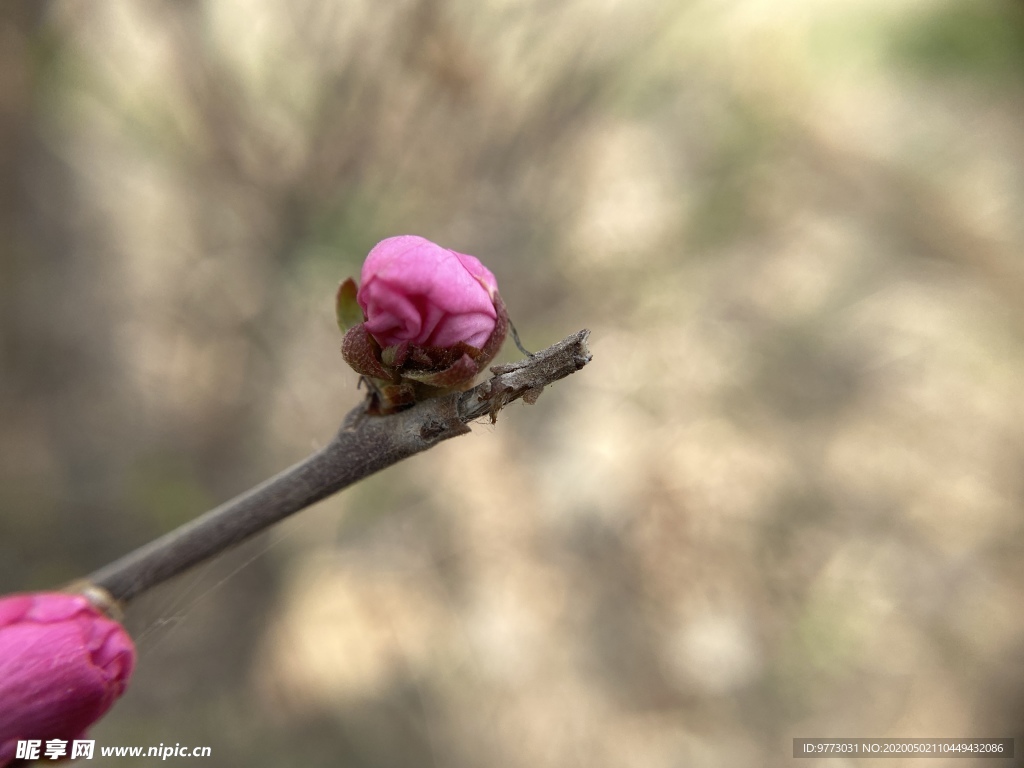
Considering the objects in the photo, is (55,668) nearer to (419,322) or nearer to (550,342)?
(419,322)

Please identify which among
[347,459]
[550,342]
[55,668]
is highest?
[550,342]

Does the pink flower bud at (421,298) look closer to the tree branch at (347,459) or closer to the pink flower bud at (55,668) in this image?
the tree branch at (347,459)

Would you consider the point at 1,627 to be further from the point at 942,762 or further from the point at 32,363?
the point at 942,762

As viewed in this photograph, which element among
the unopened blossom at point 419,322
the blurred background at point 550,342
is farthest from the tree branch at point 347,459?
the blurred background at point 550,342

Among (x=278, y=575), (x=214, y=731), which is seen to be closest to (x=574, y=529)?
(x=278, y=575)

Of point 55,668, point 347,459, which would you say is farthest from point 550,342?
point 55,668

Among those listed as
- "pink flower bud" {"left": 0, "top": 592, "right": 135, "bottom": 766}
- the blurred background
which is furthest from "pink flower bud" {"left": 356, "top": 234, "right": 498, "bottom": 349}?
the blurred background

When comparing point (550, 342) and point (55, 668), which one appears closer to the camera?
point (55, 668)
